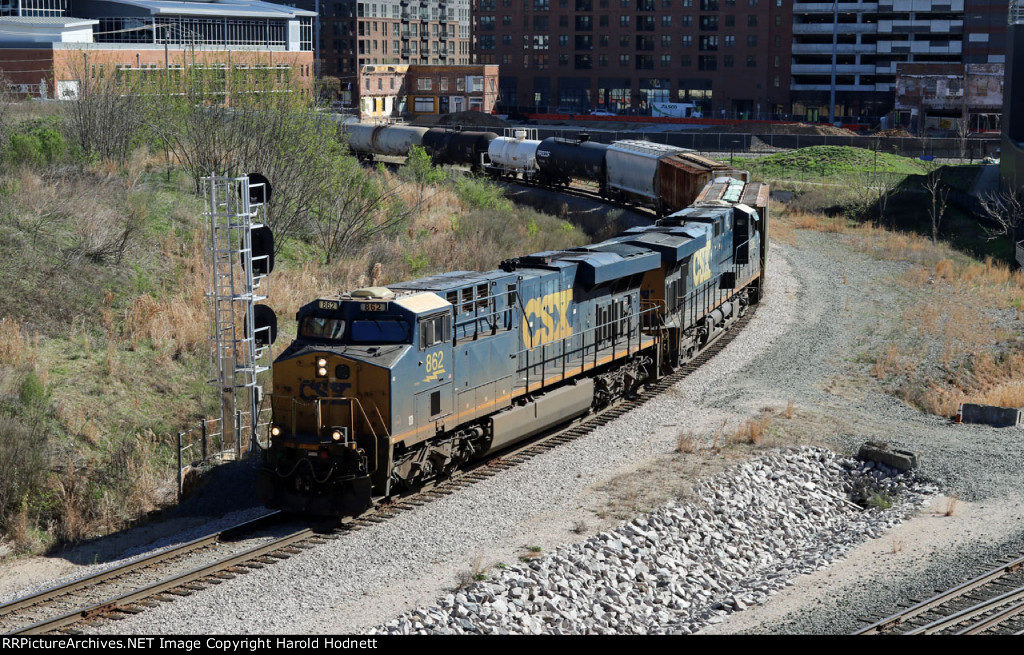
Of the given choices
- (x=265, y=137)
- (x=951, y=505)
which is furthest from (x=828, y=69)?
(x=951, y=505)

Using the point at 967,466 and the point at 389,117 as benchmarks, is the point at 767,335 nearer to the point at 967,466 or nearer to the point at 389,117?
the point at 967,466

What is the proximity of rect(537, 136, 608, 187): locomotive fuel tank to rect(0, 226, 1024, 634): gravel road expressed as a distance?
2578cm

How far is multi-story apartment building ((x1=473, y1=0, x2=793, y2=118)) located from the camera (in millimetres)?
116375

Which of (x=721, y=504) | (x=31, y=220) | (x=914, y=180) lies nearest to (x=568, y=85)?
(x=914, y=180)

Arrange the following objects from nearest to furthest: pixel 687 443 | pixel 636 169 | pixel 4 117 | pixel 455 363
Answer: pixel 455 363 → pixel 687 443 → pixel 4 117 → pixel 636 169

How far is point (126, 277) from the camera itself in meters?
27.8

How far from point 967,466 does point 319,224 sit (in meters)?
21.2

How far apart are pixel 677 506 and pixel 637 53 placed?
10823cm

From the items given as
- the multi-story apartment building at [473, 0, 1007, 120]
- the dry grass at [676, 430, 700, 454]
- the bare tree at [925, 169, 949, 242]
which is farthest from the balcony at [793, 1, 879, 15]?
the dry grass at [676, 430, 700, 454]

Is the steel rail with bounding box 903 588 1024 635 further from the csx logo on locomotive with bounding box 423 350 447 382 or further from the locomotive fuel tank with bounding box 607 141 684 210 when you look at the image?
the locomotive fuel tank with bounding box 607 141 684 210

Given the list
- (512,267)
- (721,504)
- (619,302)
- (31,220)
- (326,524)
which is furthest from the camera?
(31,220)

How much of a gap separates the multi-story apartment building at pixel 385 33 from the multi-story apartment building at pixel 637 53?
17121mm

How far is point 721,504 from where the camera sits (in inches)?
744

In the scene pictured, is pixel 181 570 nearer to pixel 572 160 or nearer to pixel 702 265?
pixel 702 265
